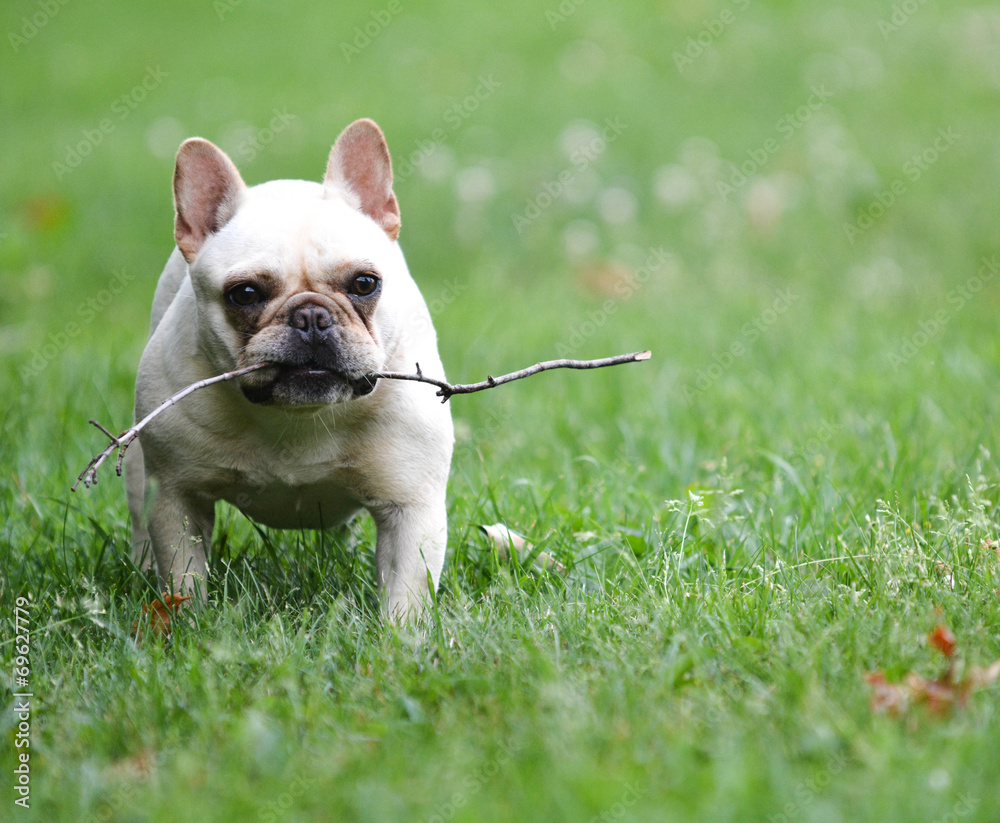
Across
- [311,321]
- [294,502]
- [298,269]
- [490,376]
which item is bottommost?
[294,502]

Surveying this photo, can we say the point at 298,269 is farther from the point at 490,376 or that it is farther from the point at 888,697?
the point at 888,697

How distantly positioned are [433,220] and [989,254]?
394cm

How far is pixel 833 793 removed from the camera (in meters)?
1.91

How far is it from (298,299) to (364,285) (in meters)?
0.20

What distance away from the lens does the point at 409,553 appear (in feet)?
9.52

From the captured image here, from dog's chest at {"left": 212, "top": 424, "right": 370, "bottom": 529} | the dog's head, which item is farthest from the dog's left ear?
dog's chest at {"left": 212, "top": 424, "right": 370, "bottom": 529}

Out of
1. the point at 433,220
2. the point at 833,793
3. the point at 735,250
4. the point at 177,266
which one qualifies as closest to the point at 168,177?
the point at 433,220

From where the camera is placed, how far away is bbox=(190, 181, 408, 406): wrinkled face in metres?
2.70

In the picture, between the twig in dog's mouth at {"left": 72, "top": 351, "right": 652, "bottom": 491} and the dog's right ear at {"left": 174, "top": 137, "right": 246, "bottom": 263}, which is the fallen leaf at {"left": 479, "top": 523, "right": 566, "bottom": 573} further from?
the dog's right ear at {"left": 174, "top": 137, "right": 246, "bottom": 263}

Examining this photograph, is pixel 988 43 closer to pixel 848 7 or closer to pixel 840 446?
pixel 848 7

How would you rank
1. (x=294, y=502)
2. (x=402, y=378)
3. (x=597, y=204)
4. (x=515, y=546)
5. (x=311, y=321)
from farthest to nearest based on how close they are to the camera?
(x=597, y=204) → (x=515, y=546) → (x=294, y=502) → (x=402, y=378) → (x=311, y=321)

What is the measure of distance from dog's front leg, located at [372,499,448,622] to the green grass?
10 centimetres

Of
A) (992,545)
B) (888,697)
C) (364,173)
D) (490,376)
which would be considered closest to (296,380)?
(490,376)

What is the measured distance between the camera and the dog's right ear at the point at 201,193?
2953mm
